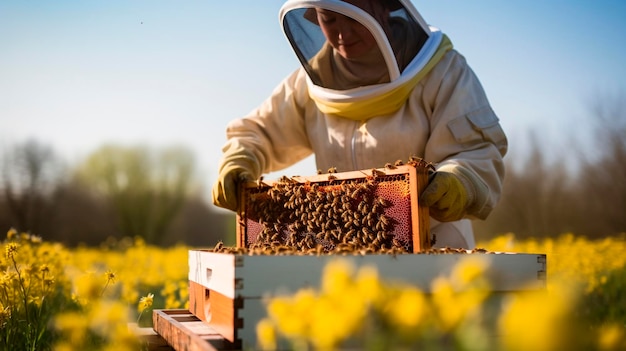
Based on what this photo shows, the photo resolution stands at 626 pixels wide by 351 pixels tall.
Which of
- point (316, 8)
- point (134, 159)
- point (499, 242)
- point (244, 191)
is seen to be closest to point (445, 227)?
point (244, 191)

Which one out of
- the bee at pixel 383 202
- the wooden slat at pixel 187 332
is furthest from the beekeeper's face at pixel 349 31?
the wooden slat at pixel 187 332

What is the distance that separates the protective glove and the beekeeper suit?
0.24 metres

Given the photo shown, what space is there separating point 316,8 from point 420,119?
1001 millimetres

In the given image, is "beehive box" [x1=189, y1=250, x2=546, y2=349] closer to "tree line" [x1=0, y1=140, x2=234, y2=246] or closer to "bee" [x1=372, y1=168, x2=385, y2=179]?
"bee" [x1=372, y1=168, x2=385, y2=179]

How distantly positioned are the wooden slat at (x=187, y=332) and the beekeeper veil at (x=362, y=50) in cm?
175

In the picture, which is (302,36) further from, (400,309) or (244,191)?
(400,309)

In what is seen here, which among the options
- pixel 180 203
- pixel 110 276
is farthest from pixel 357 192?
pixel 180 203

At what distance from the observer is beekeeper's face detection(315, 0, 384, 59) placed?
13.7 feet

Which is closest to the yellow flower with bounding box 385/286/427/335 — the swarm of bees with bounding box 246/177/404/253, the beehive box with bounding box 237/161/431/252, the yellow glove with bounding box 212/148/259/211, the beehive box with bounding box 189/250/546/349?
the beehive box with bounding box 189/250/546/349

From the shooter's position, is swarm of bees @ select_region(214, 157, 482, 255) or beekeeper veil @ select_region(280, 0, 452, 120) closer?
swarm of bees @ select_region(214, 157, 482, 255)

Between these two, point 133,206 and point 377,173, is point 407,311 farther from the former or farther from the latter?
point 133,206

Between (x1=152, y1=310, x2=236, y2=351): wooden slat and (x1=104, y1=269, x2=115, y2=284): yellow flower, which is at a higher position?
(x1=104, y1=269, x2=115, y2=284): yellow flower

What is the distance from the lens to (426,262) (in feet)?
7.72

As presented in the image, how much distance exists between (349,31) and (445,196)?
1381 mm
